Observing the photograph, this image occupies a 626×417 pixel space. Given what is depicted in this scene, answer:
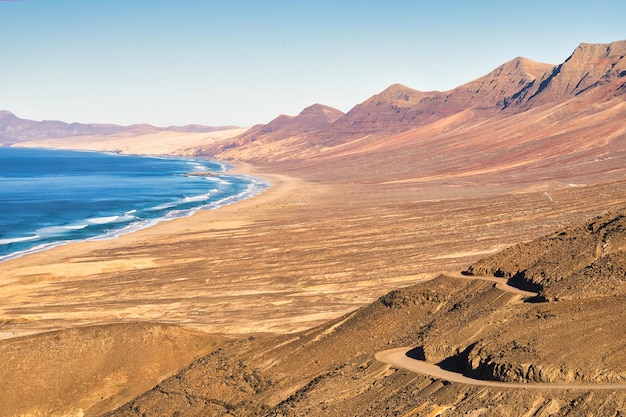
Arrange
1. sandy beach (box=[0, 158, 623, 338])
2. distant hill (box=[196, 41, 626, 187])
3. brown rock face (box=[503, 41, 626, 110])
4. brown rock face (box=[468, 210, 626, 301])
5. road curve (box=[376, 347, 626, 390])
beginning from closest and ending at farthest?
road curve (box=[376, 347, 626, 390]) < brown rock face (box=[468, 210, 626, 301]) < sandy beach (box=[0, 158, 623, 338]) < distant hill (box=[196, 41, 626, 187]) < brown rock face (box=[503, 41, 626, 110])

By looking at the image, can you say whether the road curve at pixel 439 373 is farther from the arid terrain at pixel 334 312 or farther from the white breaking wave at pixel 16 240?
the white breaking wave at pixel 16 240

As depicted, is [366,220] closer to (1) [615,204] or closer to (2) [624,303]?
(1) [615,204]

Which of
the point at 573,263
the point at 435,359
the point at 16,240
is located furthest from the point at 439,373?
the point at 16,240

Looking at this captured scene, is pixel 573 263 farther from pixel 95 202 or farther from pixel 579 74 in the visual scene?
pixel 579 74

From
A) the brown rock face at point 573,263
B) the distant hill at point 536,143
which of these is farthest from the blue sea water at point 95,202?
the brown rock face at point 573,263

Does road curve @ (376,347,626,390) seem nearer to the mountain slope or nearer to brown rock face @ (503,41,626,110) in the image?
the mountain slope

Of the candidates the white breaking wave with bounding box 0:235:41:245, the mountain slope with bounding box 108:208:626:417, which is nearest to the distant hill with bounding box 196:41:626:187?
the white breaking wave with bounding box 0:235:41:245

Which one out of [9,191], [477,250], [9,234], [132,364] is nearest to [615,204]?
[477,250]
